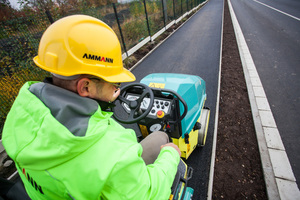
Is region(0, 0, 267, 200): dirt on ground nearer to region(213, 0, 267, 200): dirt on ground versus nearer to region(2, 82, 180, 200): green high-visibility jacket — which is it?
region(213, 0, 267, 200): dirt on ground

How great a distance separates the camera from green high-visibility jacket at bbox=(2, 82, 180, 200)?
0.63m

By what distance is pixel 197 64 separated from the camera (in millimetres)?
4867

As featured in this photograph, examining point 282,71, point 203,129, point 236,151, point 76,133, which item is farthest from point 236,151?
point 282,71

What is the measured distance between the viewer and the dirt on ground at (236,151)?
1.78m

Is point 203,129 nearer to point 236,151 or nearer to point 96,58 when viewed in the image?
point 236,151

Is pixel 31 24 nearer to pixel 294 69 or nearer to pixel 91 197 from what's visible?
pixel 91 197

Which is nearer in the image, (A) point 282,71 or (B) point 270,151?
(B) point 270,151

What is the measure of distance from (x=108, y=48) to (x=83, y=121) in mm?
496

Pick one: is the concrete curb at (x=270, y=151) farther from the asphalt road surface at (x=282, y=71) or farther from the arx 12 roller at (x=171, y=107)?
the arx 12 roller at (x=171, y=107)

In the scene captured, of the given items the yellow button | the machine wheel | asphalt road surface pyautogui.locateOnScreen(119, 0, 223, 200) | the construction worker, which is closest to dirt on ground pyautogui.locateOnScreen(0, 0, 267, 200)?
asphalt road surface pyautogui.locateOnScreen(119, 0, 223, 200)

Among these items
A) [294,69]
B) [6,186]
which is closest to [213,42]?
[294,69]

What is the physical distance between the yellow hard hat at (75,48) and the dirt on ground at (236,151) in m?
2.02

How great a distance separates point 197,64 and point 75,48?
15.2 feet

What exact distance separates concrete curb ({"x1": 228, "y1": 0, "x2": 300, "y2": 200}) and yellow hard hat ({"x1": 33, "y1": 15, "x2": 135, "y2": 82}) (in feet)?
7.52
